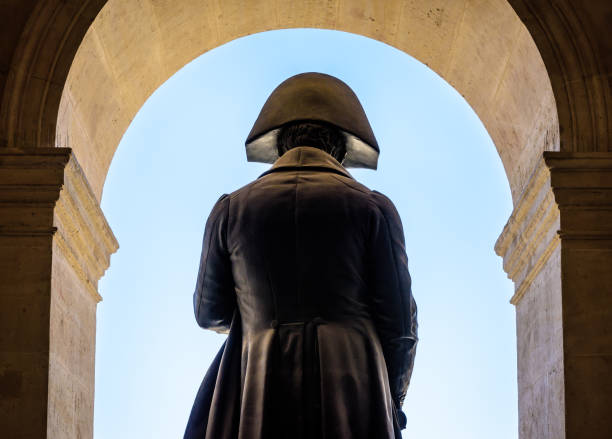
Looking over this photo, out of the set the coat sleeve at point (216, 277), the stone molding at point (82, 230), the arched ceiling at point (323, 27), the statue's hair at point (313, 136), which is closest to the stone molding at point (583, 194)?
the arched ceiling at point (323, 27)

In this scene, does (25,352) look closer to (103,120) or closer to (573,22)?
(103,120)

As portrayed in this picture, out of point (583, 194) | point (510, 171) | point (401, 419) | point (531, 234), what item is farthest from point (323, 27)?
point (401, 419)

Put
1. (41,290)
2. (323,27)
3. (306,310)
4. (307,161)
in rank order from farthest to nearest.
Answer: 1. (323,27)
2. (41,290)
3. (307,161)
4. (306,310)

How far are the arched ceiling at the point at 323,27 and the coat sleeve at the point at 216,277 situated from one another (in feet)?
7.23

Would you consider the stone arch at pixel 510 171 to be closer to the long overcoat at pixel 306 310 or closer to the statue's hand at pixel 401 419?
the statue's hand at pixel 401 419

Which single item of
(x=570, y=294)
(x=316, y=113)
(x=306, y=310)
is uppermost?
(x=316, y=113)

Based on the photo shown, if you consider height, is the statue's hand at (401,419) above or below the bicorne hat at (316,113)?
below

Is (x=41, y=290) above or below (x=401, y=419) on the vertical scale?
above

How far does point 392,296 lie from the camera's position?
273 inches

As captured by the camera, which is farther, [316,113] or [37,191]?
[37,191]

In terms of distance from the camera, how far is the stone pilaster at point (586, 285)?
830cm

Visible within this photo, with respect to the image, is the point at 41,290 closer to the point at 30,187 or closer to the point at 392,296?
the point at 30,187

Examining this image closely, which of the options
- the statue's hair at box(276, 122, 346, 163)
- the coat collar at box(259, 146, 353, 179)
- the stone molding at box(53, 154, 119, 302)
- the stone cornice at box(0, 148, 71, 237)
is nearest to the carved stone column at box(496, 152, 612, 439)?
the statue's hair at box(276, 122, 346, 163)

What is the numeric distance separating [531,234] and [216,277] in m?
2.91
